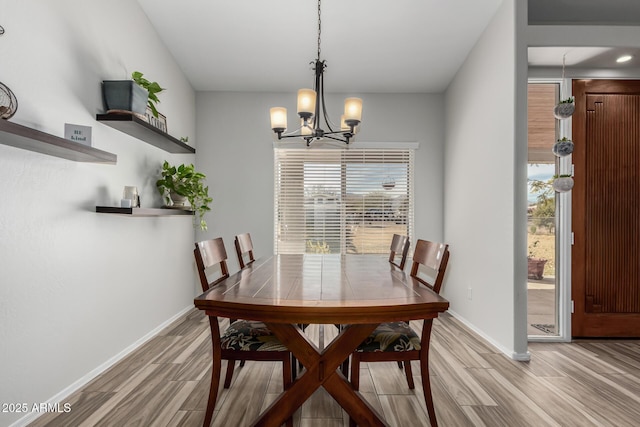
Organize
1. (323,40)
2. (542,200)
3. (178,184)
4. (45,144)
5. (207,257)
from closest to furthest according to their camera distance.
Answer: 1. (45,144)
2. (207,257)
3. (542,200)
4. (178,184)
5. (323,40)

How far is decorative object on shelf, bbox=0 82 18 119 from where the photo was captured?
1.43 meters

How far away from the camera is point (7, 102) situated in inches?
57.7

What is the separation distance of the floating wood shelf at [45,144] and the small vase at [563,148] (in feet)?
10.5

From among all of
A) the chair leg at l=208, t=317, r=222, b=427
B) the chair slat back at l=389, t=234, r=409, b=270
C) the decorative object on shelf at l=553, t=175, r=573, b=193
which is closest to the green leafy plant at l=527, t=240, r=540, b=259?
the decorative object on shelf at l=553, t=175, r=573, b=193

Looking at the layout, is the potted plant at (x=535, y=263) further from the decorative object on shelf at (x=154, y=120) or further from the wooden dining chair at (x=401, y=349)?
the decorative object on shelf at (x=154, y=120)

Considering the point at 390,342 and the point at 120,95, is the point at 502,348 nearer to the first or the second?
the point at 390,342

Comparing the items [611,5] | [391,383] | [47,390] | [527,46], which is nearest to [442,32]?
[527,46]

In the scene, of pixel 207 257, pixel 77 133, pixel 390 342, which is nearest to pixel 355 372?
pixel 390 342

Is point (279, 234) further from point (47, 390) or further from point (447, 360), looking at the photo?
point (47, 390)

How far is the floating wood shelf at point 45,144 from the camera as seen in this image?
4.50 feet

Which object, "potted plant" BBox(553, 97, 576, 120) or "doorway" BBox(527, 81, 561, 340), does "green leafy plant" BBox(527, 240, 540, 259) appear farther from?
"potted plant" BBox(553, 97, 576, 120)

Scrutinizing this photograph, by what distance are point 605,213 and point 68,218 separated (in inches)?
160

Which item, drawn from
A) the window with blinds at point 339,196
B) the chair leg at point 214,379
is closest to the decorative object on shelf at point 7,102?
the chair leg at point 214,379

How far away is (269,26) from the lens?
299 cm
